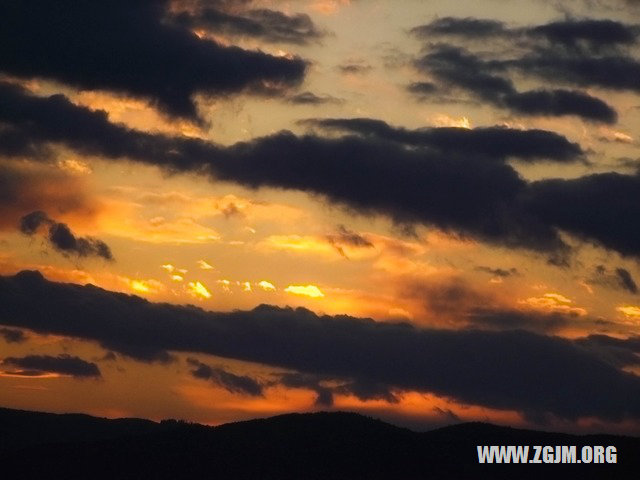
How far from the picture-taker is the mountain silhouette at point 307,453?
330ft

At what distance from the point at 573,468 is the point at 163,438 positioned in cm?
4022

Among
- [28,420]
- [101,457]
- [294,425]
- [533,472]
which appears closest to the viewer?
[533,472]

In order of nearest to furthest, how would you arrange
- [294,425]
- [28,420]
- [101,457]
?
[101,457]
[294,425]
[28,420]

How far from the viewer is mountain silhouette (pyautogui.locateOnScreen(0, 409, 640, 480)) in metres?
101

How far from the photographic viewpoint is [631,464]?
10175 cm

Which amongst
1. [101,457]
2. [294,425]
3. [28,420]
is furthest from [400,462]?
[28,420]

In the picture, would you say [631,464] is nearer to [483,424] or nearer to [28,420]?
[483,424]

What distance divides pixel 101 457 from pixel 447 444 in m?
33.8

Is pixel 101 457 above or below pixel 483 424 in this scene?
below

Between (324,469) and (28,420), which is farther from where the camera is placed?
(28,420)

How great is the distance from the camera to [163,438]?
4358 inches

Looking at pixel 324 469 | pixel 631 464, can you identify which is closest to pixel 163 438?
pixel 324 469

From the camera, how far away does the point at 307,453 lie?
106 metres

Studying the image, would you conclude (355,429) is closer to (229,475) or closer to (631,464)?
(229,475)
